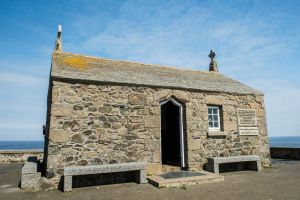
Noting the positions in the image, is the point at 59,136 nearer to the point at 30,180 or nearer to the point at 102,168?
the point at 30,180

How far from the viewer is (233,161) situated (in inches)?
368

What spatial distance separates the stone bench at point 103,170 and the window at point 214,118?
386 cm

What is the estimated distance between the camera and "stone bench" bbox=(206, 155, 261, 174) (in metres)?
8.98

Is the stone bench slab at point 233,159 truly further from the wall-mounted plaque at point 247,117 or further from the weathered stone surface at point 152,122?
the weathered stone surface at point 152,122

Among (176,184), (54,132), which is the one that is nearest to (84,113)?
(54,132)

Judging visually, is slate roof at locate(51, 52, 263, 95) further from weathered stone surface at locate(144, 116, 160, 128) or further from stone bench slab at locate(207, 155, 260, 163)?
stone bench slab at locate(207, 155, 260, 163)

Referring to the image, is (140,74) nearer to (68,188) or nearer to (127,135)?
(127,135)

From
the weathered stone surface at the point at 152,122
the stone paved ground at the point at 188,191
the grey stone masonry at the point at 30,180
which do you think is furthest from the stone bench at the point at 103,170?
the weathered stone surface at the point at 152,122

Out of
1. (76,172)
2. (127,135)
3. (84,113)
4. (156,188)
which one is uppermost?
(84,113)

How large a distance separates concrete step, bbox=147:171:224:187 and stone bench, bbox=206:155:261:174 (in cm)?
101

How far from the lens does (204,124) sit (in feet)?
31.7

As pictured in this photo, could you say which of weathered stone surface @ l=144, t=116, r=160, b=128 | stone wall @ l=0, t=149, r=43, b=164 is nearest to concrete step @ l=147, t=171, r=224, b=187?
weathered stone surface @ l=144, t=116, r=160, b=128

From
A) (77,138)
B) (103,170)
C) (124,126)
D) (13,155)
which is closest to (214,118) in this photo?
(124,126)

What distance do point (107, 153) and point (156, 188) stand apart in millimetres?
2068
